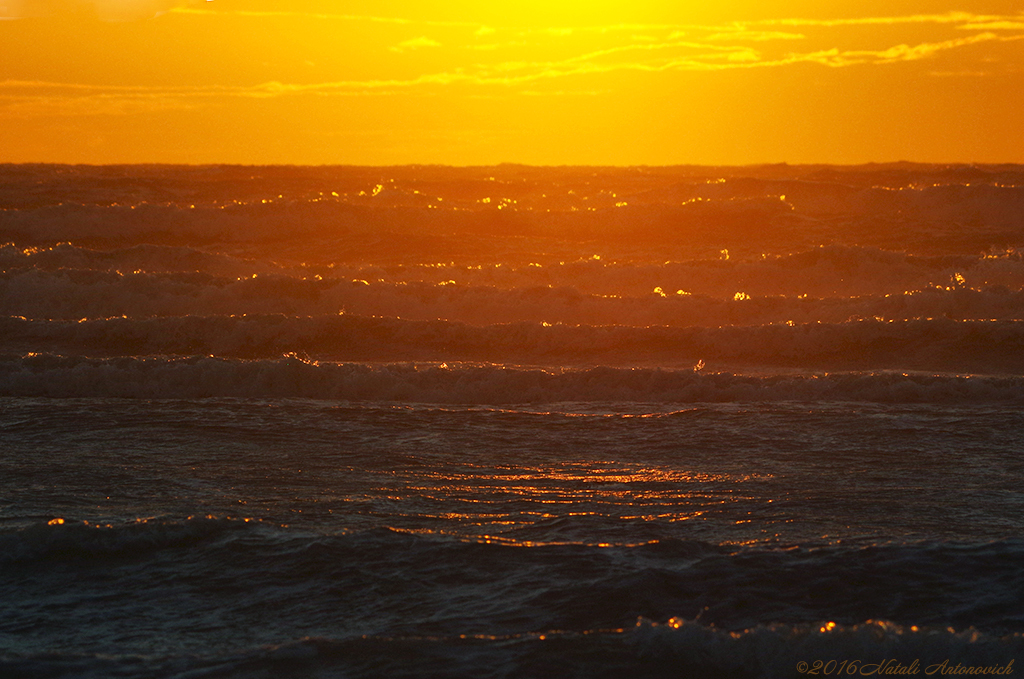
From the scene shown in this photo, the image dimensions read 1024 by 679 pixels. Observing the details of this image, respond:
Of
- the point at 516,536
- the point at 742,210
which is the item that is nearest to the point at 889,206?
the point at 742,210

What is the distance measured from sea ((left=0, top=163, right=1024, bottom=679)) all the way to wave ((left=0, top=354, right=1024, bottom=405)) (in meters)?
0.04

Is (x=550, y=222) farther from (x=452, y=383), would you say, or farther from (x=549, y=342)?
(x=452, y=383)

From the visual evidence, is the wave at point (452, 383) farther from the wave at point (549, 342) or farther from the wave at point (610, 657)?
the wave at point (610, 657)

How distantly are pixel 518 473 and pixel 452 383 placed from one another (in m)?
3.79

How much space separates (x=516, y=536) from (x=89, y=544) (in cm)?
264

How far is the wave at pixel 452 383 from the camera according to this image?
1087cm

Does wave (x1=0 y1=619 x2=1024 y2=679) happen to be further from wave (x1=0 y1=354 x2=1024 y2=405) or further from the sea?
wave (x1=0 y1=354 x2=1024 y2=405)

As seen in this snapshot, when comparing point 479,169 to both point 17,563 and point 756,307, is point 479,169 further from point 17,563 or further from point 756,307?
point 17,563

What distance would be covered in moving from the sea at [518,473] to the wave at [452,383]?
1.7 inches

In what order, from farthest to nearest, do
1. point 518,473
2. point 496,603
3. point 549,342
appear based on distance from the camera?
point 549,342, point 518,473, point 496,603

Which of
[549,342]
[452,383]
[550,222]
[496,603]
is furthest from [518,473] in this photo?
[550,222]

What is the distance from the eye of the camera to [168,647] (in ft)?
16.2

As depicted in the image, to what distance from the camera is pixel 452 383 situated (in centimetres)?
1166

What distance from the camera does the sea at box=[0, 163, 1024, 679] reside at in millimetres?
4980
